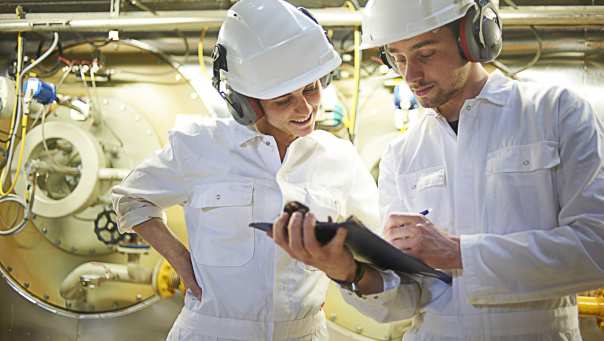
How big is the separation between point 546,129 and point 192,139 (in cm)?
92

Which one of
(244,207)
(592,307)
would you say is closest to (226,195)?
(244,207)

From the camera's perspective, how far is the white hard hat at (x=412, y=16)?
1194 mm

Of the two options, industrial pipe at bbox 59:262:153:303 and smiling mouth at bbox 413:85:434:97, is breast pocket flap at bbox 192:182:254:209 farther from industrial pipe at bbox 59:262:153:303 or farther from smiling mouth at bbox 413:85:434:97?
industrial pipe at bbox 59:262:153:303

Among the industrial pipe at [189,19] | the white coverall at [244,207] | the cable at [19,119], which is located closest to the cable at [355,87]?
the industrial pipe at [189,19]

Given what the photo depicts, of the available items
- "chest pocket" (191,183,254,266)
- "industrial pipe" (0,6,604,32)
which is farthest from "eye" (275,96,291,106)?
"industrial pipe" (0,6,604,32)

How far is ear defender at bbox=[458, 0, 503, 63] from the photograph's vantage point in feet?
3.84

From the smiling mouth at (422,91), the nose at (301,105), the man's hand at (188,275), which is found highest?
the smiling mouth at (422,91)

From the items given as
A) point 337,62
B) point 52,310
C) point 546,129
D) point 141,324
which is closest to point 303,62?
point 337,62

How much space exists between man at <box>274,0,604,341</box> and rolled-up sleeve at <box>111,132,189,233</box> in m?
0.60

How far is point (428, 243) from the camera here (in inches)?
40.7

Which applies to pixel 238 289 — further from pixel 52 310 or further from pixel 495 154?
pixel 52 310

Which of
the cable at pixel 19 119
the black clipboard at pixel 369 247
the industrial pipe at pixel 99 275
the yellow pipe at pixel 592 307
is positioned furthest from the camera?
the cable at pixel 19 119

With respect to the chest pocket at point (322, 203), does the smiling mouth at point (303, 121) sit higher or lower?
higher

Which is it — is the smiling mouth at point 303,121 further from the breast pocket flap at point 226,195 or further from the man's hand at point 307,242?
the man's hand at point 307,242
